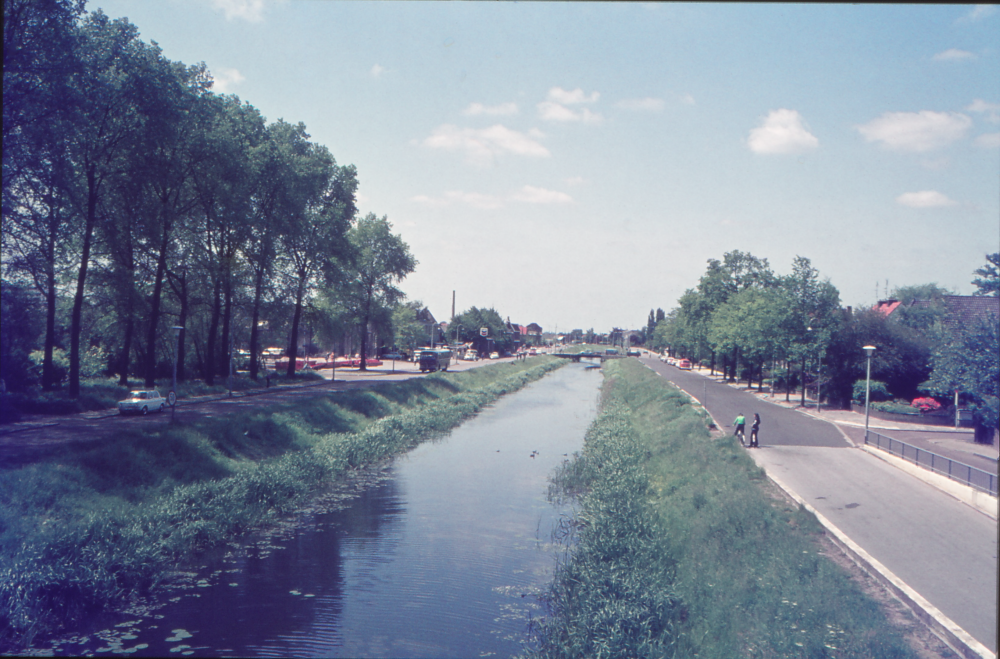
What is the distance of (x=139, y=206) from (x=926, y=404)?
37.1m

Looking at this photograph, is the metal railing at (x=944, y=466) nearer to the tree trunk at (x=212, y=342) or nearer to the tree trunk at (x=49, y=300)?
the tree trunk at (x=49, y=300)

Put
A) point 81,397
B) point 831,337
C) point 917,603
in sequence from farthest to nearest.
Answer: point 831,337, point 81,397, point 917,603

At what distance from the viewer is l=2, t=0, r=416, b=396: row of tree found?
20516 millimetres

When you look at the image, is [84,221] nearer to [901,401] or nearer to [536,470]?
[536,470]

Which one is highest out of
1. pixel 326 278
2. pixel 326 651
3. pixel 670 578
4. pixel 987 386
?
pixel 326 278

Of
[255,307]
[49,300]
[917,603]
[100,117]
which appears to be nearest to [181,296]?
[255,307]

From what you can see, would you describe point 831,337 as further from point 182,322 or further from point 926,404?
point 182,322

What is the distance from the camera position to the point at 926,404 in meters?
31.2

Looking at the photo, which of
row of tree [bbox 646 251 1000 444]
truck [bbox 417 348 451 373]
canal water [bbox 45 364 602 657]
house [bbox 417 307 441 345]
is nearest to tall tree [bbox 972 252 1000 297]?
row of tree [bbox 646 251 1000 444]

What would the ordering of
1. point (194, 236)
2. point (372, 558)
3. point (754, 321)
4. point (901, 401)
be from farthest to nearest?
1. point (754, 321)
2. point (194, 236)
3. point (901, 401)
4. point (372, 558)

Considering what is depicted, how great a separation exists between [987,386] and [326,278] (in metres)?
41.1

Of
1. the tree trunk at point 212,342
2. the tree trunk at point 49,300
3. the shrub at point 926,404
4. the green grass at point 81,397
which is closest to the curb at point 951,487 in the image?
the shrub at point 926,404

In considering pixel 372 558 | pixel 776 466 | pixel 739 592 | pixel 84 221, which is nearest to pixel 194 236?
pixel 84 221

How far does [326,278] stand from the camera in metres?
46.8
